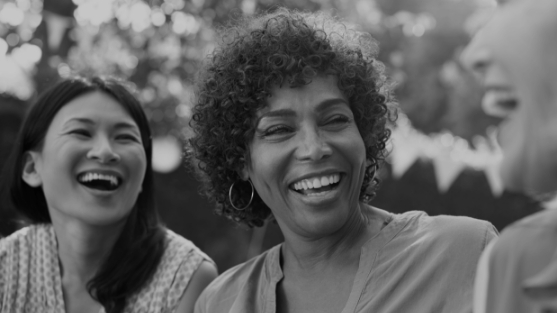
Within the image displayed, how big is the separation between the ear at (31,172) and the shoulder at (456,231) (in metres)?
1.80

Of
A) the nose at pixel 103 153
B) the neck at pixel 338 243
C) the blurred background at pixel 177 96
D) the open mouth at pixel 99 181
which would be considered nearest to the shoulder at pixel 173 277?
the open mouth at pixel 99 181

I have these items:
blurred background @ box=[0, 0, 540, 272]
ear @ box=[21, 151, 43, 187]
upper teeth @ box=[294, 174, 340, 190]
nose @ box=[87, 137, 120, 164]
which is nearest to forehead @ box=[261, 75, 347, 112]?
upper teeth @ box=[294, 174, 340, 190]

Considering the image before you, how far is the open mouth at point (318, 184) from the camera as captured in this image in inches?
84.6

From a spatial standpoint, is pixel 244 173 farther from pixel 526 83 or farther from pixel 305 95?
pixel 526 83

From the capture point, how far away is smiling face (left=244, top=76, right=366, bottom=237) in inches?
84.7

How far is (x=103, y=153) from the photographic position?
2857 millimetres

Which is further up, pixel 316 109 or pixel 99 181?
pixel 316 109

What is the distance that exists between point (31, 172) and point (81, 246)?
44 cm

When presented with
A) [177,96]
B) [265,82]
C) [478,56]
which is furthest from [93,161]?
[177,96]

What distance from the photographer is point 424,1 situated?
18.5m

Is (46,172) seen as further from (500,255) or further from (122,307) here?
(500,255)

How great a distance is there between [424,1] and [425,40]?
3.82 m

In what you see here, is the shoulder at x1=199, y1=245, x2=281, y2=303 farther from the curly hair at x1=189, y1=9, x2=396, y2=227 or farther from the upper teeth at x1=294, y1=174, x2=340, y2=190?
the upper teeth at x1=294, y1=174, x2=340, y2=190

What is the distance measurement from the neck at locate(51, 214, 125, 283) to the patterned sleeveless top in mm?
56
